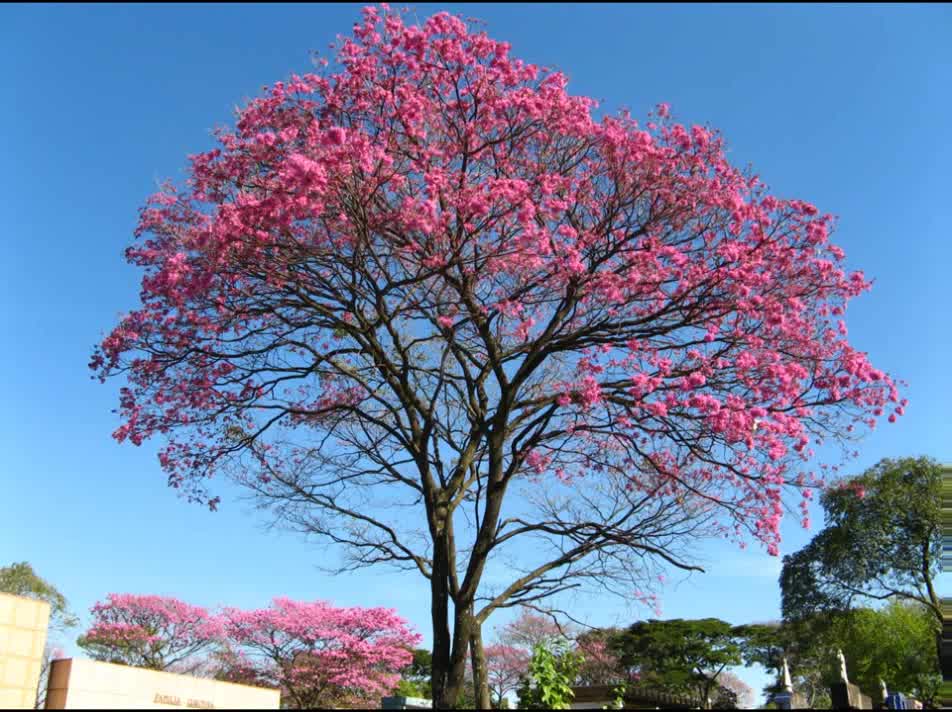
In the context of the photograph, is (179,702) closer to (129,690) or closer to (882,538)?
(129,690)

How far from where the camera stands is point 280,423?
12992 mm

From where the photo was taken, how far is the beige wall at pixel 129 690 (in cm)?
981

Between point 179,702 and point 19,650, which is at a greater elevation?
point 19,650

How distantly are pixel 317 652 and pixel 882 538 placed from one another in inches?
862

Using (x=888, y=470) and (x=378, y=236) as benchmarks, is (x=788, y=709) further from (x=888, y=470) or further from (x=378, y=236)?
(x=888, y=470)

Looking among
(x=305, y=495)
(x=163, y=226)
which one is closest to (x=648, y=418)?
(x=305, y=495)

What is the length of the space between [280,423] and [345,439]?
1.17 meters

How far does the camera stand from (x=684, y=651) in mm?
43969

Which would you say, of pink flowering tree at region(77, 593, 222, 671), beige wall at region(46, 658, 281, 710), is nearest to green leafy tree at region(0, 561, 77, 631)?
pink flowering tree at region(77, 593, 222, 671)

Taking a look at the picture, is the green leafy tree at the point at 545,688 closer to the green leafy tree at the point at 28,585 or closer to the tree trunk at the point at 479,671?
the tree trunk at the point at 479,671

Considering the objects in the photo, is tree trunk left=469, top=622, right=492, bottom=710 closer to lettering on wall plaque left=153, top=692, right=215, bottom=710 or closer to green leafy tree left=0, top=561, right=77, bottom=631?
lettering on wall plaque left=153, top=692, right=215, bottom=710

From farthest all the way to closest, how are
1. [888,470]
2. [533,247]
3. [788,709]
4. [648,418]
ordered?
1. [888,470]
2. [788,709]
3. [648,418]
4. [533,247]

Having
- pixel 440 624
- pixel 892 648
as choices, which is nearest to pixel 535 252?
pixel 440 624

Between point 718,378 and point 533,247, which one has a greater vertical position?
point 533,247
